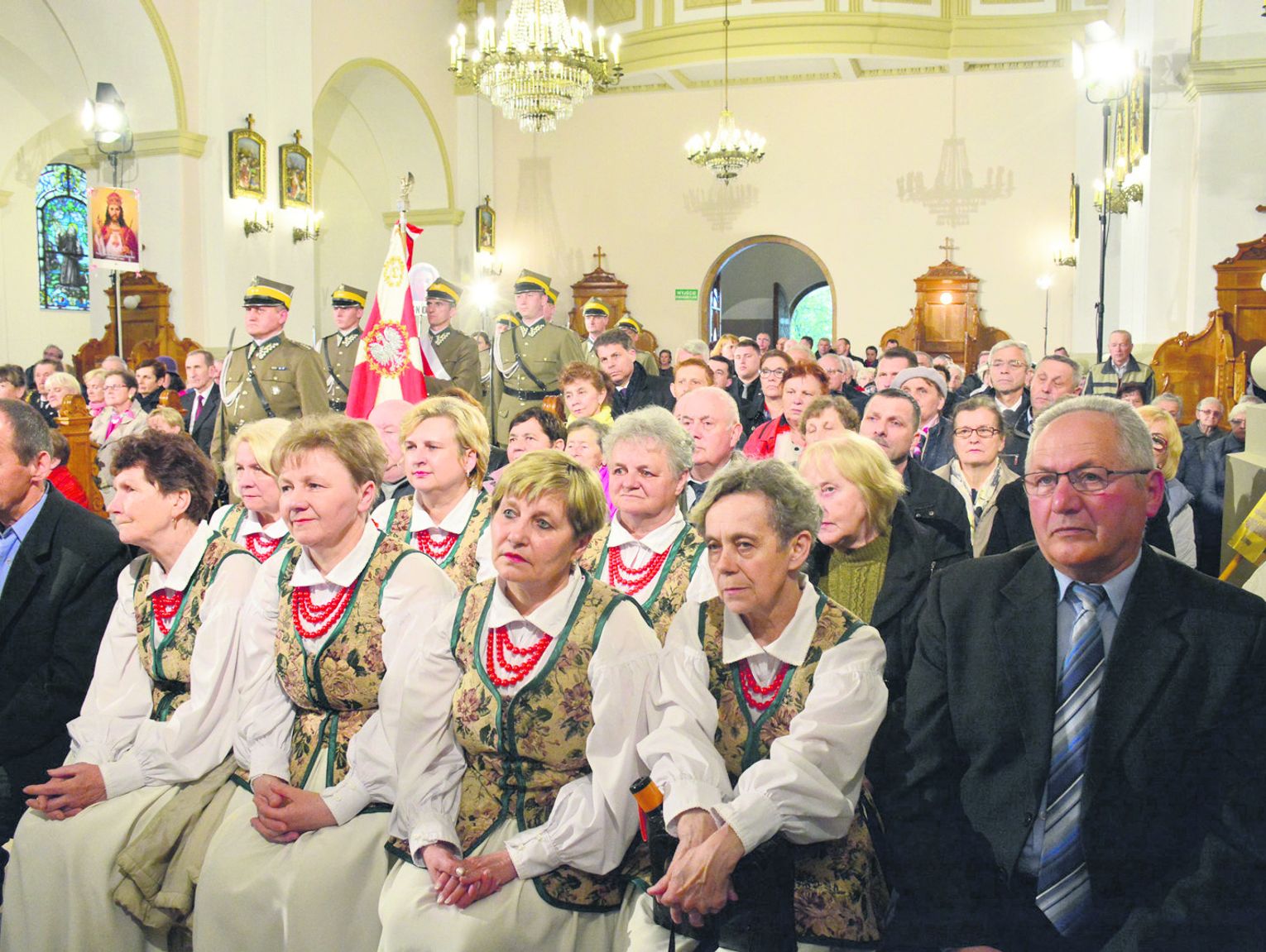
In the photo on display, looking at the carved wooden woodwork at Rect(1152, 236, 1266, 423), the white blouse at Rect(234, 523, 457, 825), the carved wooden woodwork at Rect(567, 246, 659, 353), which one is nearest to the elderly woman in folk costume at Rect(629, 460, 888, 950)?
the white blouse at Rect(234, 523, 457, 825)

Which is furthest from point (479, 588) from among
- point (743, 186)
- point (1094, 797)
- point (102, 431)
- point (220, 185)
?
point (743, 186)

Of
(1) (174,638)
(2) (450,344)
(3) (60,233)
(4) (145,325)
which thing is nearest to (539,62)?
(2) (450,344)

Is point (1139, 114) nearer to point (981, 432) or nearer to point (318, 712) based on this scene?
point (981, 432)

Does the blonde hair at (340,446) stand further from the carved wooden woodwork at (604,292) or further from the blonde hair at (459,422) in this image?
the carved wooden woodwork at (604,292)

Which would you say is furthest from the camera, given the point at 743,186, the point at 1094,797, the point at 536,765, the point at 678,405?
the point at 743,186

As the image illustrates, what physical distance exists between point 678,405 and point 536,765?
1.94 meters

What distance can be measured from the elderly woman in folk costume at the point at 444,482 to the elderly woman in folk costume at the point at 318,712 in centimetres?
65

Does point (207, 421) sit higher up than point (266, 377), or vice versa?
point (266, 377)

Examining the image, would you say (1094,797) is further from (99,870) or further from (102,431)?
(102,431)

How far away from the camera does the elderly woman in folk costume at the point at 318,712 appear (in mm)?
2312

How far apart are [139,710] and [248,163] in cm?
967

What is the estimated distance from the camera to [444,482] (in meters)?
3.39

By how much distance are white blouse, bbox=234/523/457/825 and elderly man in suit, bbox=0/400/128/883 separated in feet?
2.04

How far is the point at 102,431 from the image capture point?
7789mm
